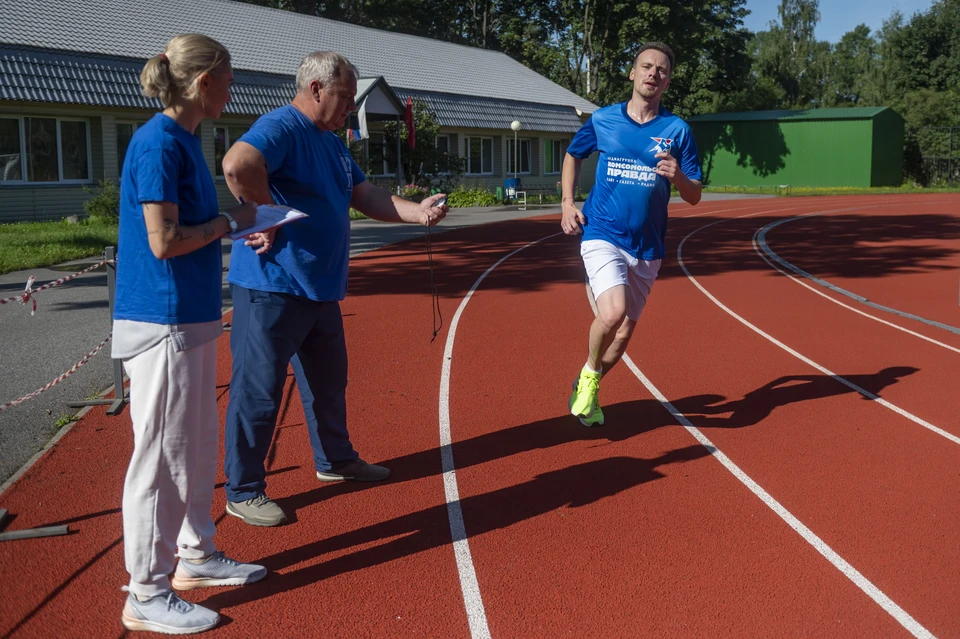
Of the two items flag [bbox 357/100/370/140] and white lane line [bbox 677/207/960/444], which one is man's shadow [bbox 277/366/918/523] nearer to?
white lane line [bbox 677/207/960/444]

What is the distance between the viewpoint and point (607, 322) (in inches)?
234

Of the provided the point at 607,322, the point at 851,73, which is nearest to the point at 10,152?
the point at 607,322

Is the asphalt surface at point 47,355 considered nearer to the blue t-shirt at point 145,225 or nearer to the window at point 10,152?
the blue t-shirt at point 145,225

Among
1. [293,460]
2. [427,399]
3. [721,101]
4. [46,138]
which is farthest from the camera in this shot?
[721,101]

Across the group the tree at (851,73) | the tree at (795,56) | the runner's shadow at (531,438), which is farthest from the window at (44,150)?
the tree at (851,73)

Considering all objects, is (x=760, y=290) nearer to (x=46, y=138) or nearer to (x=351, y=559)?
(x=351, y=559)

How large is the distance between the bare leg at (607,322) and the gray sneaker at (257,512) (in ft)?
7.95

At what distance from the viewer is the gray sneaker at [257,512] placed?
451 cm

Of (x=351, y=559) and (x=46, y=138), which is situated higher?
(x=46, y=138)

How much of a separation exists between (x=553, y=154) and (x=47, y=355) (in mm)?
37362

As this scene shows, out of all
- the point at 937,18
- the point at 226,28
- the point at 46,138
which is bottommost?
the point at 46,138

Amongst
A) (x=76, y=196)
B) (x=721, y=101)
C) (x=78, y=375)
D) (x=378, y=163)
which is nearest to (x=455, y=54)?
(x=378, y=163)

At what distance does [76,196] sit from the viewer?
966 inches

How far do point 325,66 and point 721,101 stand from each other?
218 feet
